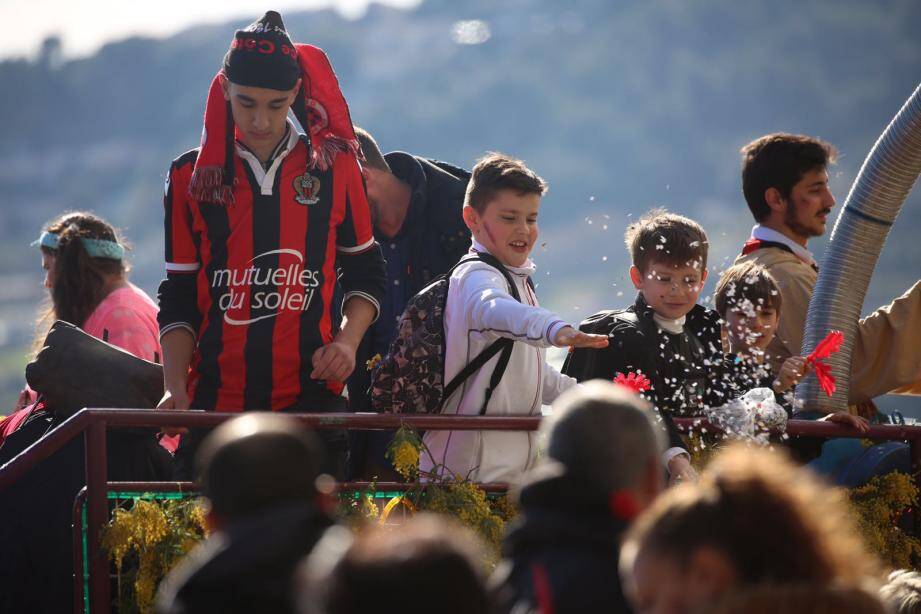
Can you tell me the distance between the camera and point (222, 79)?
5.86m

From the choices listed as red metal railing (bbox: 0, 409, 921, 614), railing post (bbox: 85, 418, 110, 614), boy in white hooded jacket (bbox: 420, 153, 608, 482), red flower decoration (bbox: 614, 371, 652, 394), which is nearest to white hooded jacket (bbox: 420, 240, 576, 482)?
boy in white hooded jacket (bbox: 420, 153, 608, 482)

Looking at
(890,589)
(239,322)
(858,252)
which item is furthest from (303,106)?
(890,589)

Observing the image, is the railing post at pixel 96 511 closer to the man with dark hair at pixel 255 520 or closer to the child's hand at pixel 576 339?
the child's hand at pixel 576 339

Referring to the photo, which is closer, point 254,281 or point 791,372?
point 254,281

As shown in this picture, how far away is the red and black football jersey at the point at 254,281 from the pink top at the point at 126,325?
4.07 feet

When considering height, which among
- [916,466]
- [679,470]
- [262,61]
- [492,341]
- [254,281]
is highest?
[262,61]

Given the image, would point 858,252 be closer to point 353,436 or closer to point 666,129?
point 353,436

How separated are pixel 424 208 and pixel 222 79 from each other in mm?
1437

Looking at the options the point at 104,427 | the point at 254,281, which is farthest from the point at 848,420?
the point at 104,427

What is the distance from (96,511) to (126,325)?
2.18 m

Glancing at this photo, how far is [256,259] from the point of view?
5.62 metres

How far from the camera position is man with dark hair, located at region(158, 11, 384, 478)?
558 centimetres

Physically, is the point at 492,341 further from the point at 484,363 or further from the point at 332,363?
the point at 332,363

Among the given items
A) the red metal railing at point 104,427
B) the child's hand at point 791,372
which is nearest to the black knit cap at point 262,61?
the red metal railing at point 104,427
